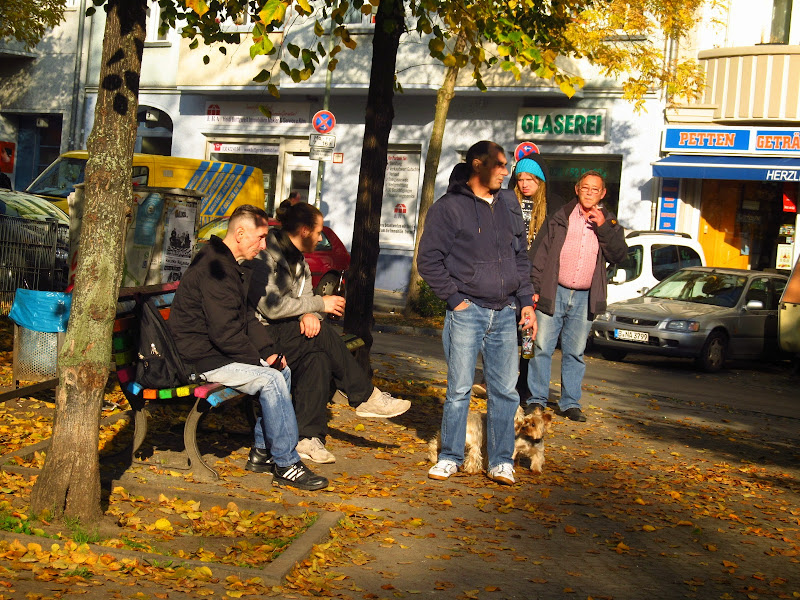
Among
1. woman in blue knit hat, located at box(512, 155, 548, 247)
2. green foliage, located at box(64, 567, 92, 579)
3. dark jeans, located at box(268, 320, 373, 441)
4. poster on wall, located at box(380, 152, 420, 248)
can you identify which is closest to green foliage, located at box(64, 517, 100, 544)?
green foliage, located at box(64, 567, 92, 579)

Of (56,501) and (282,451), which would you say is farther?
(282,451)

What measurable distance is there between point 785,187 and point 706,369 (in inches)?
309

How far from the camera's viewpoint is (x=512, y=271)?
6586 mm

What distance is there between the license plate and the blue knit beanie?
7.34m

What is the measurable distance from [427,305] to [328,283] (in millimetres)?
1952

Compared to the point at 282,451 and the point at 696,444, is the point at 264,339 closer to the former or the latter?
the point at 282,451

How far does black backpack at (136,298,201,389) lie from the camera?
19.6 ft

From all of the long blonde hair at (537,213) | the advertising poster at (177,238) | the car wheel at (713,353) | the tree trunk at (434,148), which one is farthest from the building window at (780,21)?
the long blonde hair at (537,213)

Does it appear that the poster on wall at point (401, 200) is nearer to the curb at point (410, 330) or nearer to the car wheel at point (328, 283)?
the car wheel at point (328, 283)

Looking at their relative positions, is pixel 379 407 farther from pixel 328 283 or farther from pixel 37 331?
pixel 328 283

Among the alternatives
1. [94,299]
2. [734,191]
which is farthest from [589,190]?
[734,191]

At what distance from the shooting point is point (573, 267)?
8.80 meters

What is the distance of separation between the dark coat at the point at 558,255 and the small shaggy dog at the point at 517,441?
1873 mm

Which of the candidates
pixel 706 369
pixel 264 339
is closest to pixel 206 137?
pixel 706 369
